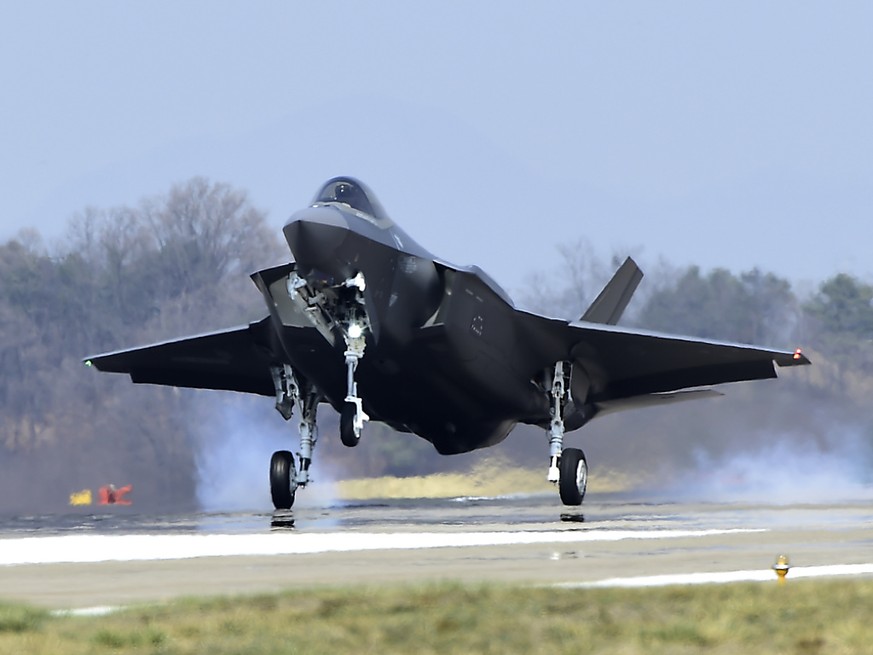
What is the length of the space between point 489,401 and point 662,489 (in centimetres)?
1037

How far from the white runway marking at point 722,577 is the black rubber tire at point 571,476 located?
1230cm

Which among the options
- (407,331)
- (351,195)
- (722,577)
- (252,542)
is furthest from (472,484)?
(722,577)

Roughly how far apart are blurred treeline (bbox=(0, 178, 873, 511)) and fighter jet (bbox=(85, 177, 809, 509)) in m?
5.46

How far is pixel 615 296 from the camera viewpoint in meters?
27.0

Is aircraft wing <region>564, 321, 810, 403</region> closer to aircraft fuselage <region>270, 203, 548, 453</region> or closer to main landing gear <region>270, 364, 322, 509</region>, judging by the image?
aircraft fuselage <region>270, 203, 548, 453</region>

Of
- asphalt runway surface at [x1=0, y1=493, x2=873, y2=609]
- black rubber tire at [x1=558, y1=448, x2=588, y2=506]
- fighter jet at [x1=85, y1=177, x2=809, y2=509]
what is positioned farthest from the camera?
black rubber tire at [x1=558, y1=448, x2=588, y2=506]

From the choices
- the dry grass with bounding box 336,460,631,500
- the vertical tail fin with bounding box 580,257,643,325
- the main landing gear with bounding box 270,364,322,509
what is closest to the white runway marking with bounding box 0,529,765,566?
the main landing gear with bounding box 270,364,322,509

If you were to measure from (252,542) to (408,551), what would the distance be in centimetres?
194

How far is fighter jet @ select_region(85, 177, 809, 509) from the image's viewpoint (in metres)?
18.8

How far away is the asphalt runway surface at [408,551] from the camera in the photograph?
8.90 metres

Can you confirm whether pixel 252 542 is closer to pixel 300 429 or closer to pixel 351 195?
pixel 351 195

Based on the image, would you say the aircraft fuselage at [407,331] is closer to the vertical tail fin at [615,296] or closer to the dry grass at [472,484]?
the vertical tail fin at [615,296]

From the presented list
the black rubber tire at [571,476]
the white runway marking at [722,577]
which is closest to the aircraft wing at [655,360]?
the black rubber tire at [571,476]

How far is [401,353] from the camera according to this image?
19.9 meters
